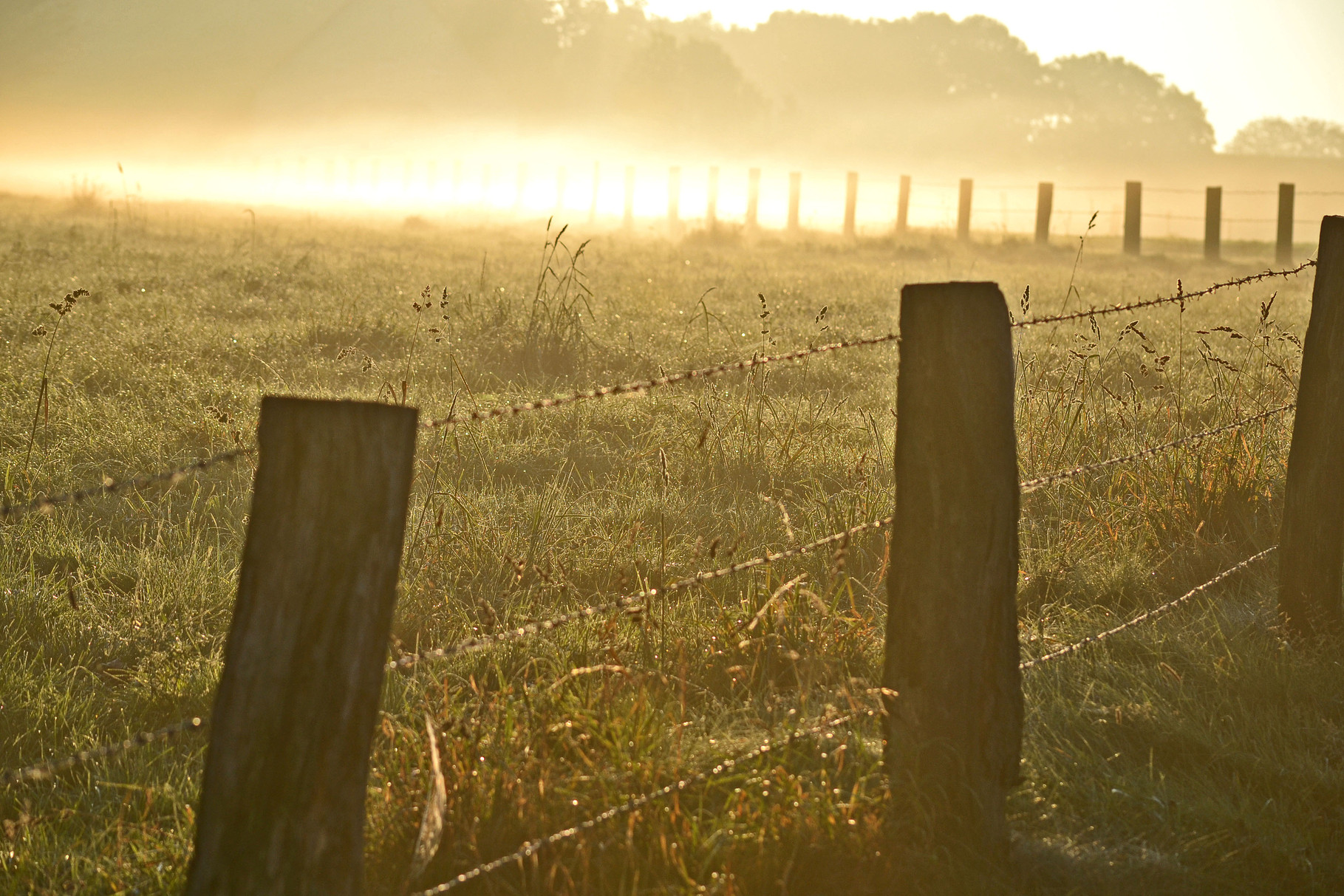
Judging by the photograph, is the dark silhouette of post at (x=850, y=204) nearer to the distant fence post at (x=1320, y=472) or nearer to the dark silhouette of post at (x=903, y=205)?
the dark silhouette of post at (x=903, y=205)

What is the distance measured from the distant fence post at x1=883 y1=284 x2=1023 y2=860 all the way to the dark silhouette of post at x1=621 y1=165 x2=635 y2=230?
30486 mm

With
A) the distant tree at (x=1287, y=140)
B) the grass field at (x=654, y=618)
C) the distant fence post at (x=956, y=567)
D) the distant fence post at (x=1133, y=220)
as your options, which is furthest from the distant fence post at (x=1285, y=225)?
the distant tree at (x=1287, y=140)

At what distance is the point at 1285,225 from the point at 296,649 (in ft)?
71.5

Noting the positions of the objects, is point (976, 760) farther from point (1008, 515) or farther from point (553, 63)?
point (553, 63)

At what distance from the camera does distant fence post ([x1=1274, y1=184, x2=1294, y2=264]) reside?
62.7ft

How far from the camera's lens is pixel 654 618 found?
3.58 metres

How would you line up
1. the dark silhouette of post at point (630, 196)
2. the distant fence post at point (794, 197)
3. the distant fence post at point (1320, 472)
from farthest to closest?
the dark silhouette of post at point (630, 196), the distant fence post at point (794, 197), the distant fence post at point (1320, 472)

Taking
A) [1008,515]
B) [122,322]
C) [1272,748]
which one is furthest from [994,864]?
[122,322]

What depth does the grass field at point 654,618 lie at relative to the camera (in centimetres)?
250

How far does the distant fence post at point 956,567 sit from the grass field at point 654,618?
0.51ft

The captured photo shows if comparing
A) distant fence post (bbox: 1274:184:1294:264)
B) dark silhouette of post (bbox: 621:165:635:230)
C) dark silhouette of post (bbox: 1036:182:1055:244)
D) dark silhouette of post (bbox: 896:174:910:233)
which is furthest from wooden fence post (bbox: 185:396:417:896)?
dark silhouette of post (bbox: 621:165:635:230)

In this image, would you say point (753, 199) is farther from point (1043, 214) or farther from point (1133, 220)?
point (1133, 220)

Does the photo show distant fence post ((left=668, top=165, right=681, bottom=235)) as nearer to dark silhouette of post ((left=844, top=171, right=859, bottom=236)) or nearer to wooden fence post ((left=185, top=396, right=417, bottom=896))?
dark silhouette of post ((left=844, top=171, right=859, bottom=236))

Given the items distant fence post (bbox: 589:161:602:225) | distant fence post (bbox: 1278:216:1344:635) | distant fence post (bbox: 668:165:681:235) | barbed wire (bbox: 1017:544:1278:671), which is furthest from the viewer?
distant fence post (bbox: 589:161:602:225)
